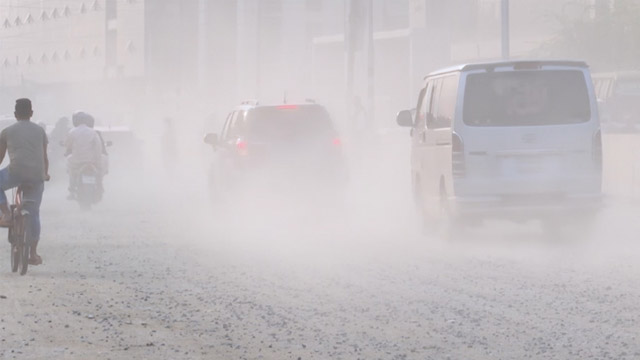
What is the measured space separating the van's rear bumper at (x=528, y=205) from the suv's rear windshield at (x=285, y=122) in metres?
5.25

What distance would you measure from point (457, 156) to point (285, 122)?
212 inches

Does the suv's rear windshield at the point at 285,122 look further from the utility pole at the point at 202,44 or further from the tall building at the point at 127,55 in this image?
the utility pole at the point at 202,44

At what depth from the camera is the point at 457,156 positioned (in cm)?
1702

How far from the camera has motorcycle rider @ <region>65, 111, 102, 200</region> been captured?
26.0 meters

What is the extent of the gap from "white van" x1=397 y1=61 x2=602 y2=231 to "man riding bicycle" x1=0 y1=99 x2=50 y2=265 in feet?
16.7

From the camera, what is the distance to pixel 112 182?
133ft

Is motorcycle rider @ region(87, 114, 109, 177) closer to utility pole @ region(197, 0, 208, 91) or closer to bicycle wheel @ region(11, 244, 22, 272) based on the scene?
bicycle wheel @ region(11, 244, 22, 272)

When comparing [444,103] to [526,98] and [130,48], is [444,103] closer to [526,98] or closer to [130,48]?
[526,98]

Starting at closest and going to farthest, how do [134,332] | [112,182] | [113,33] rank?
1. [134,332]
2. [112,182]
3. [113,33]

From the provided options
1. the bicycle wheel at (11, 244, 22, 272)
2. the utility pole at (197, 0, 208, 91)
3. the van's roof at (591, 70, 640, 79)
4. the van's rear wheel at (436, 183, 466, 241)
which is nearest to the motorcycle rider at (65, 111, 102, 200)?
the van's rear wheel at (436, 183, 466, 241)

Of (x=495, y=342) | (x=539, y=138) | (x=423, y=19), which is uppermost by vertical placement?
(x=423, y=19)

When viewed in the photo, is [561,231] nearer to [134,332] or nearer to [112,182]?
[134,332]

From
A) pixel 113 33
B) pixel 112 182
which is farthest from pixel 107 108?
pixel 112 182

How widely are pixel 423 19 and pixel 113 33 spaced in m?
39.5
